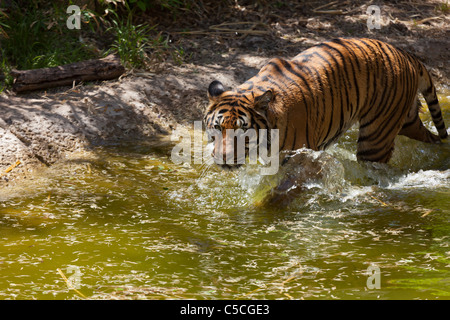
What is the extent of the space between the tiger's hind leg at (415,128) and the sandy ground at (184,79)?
2011 millimetres

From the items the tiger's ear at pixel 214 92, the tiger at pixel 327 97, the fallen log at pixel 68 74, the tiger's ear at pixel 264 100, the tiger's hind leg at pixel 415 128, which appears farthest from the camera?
the fallen log at pixel 68 74

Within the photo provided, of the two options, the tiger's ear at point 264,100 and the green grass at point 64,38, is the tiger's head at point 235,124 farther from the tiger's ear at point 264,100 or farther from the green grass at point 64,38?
the green grass at point 64,38

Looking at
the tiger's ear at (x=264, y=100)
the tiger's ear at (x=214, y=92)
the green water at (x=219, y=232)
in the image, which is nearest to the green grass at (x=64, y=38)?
the green water at (x=219, y=232)

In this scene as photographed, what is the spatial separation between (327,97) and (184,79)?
2.54 metres

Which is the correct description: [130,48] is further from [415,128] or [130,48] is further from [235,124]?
[235,124]

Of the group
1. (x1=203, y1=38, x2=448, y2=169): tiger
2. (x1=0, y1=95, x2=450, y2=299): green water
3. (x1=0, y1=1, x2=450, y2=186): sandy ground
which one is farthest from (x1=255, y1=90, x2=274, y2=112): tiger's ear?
(x1=0, y1=1, x2=450, y2=186): sandy ground

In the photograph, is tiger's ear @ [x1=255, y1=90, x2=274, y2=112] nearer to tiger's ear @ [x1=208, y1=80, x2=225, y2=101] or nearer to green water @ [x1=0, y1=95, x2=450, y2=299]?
tiger's ear @ [x1=208, y1=80, x2=225, y2=101]

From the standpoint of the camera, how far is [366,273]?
301 centimetres

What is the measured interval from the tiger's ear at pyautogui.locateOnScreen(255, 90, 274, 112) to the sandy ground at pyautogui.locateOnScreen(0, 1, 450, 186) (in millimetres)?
1966

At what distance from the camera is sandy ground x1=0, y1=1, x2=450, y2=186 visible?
5227 millimetres

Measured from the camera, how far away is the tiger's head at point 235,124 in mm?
3723

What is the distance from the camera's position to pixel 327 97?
4.15 m

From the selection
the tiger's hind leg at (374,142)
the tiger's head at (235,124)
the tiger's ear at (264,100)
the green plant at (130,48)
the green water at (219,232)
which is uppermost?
the green plant at (130,48)
